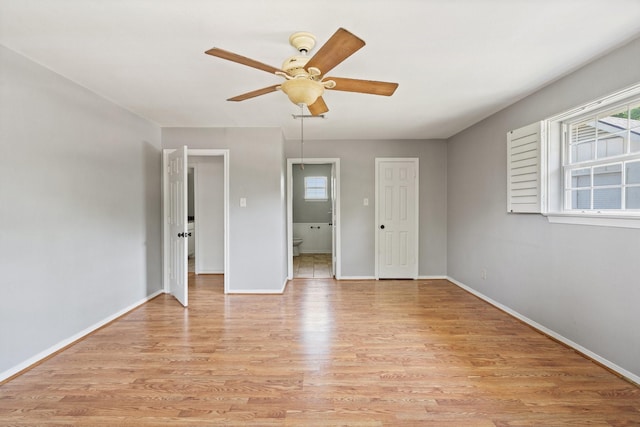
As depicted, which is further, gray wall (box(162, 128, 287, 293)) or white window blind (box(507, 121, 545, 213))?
gray wall (box(162, 128, 287, 293))

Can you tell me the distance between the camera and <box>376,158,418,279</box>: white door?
4.82 metres

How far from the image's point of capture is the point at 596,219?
2.24 m

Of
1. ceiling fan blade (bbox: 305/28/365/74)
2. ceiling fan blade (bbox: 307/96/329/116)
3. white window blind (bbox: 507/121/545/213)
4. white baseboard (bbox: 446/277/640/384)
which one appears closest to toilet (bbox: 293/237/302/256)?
white baseboard (bbox: 446/277/640/384)

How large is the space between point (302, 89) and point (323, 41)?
1.56 feet

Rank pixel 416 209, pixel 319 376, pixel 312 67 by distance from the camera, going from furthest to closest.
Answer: pixel 416 209 < pixel 319 376 < pixel 312 67

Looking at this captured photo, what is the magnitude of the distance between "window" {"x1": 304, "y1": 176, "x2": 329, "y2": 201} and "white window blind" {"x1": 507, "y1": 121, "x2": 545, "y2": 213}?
16.2ft

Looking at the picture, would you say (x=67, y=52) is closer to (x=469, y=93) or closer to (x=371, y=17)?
(x=371, y=17)

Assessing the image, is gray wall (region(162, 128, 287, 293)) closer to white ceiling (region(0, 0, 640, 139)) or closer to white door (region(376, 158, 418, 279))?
white ceiling (region(0, 0, 640, 139))

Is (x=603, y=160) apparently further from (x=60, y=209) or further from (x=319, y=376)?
(x=60, y=209)

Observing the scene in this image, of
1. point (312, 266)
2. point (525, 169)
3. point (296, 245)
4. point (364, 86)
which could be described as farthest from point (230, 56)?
point (296, 245)

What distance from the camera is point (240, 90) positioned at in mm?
2744

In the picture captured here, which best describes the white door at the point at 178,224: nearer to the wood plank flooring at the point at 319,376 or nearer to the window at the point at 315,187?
the wood plank flooring at the point at 319,376

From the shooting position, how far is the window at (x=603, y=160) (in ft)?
6.82

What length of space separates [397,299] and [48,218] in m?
3.70
